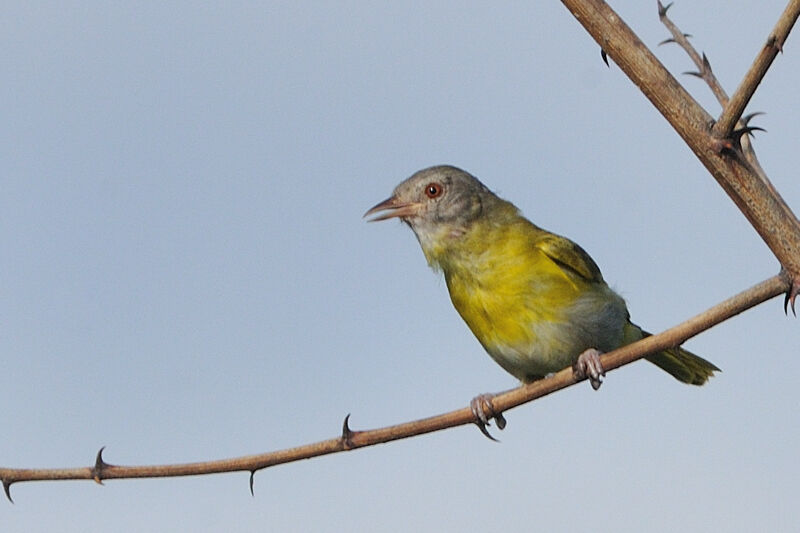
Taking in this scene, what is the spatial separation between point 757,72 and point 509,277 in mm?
4201

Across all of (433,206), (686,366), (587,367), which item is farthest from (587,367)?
(686,366)

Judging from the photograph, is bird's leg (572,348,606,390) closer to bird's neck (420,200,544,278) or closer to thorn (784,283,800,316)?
bird's neck (420,200,544,278)

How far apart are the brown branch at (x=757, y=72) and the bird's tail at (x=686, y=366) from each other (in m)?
5.21

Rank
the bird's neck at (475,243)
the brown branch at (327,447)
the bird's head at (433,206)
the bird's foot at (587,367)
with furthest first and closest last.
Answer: the bird's head at (433,206)
the bird's neck at (475,243)
the bird's foot at (587,367)
the brown branch at (327,447)

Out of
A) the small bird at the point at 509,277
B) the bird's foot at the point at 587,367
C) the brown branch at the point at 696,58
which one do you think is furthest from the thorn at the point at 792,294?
the small bird at the point at 509,277

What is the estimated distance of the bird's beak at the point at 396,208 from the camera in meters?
7.38

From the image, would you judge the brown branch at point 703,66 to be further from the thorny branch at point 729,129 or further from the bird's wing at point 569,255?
the bird's wing at point 569,255

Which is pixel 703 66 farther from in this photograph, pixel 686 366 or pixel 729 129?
pixel 686 366

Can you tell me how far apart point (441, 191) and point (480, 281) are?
32.2 inches

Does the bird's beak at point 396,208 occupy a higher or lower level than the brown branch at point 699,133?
higher

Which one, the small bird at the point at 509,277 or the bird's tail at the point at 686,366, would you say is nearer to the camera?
the small bird at the point at 509,277

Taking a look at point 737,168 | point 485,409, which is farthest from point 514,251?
point 737,168

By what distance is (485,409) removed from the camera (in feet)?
21.4

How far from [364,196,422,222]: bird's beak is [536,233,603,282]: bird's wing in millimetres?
922
